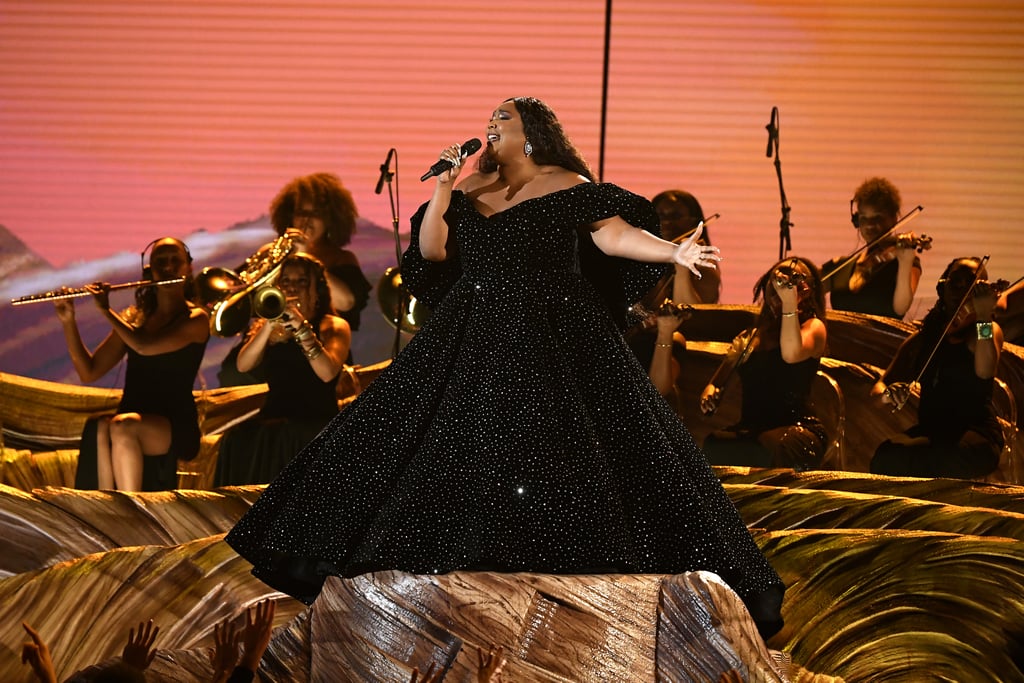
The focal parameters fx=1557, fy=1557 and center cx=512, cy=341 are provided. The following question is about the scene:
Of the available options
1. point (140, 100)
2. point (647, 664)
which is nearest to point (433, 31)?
point (140, 100)

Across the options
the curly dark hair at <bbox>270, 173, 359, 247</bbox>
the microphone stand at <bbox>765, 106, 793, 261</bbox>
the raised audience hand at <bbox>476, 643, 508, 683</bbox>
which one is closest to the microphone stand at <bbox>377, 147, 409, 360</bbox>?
the curly dark hair at <bbox>270, 173, 359, 247</bbox>

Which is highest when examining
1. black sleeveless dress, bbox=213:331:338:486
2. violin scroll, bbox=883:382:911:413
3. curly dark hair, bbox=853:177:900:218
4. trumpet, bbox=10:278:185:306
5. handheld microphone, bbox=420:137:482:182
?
handheld microphone, bbox=420:137:482:182

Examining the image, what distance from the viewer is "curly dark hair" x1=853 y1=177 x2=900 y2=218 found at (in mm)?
6418

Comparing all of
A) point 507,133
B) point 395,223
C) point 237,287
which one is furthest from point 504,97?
point 507,133

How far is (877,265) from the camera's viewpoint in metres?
6.33

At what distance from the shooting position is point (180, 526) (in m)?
5.06

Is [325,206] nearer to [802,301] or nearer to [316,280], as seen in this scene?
Answer: [316,280]

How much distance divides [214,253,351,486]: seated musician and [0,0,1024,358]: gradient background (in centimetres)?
50

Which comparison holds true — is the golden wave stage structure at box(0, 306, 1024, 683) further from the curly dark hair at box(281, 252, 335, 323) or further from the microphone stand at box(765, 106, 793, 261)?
the curly dark hair at box(281, 252, 335, 323)

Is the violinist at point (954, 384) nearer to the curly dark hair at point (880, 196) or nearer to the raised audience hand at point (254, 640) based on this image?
the curly dark hair at point (880, 196)

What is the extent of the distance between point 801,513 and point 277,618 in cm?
176

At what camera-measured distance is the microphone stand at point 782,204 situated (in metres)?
6.52

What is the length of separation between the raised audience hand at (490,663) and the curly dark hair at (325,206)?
3.30m

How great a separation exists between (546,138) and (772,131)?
2829 millimetres
